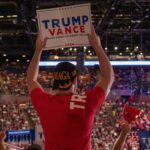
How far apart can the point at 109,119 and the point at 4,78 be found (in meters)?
7.58

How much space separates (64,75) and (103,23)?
18023 mm

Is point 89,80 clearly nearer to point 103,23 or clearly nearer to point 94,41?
point 103,23

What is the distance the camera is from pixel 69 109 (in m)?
1.93

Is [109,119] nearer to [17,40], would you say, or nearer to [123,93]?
[123,93]

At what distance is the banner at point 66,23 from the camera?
9.79ft

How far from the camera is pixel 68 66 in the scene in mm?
1941

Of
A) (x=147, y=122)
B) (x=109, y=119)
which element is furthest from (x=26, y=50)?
(x=147, y=122)

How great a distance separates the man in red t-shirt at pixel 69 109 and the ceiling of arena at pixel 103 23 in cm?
1382

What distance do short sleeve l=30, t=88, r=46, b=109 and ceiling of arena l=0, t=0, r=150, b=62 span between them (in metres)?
13.8

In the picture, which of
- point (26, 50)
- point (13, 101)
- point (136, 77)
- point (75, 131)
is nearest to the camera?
point (75, 131)

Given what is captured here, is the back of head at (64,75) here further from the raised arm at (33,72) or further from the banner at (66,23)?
the banner at (66,23)

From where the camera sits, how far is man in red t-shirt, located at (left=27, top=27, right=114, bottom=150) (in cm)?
192

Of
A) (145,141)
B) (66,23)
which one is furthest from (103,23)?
(66,23)

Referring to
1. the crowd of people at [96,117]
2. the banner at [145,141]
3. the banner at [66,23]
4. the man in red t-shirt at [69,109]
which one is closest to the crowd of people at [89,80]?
the crowd of people at [96,117]
